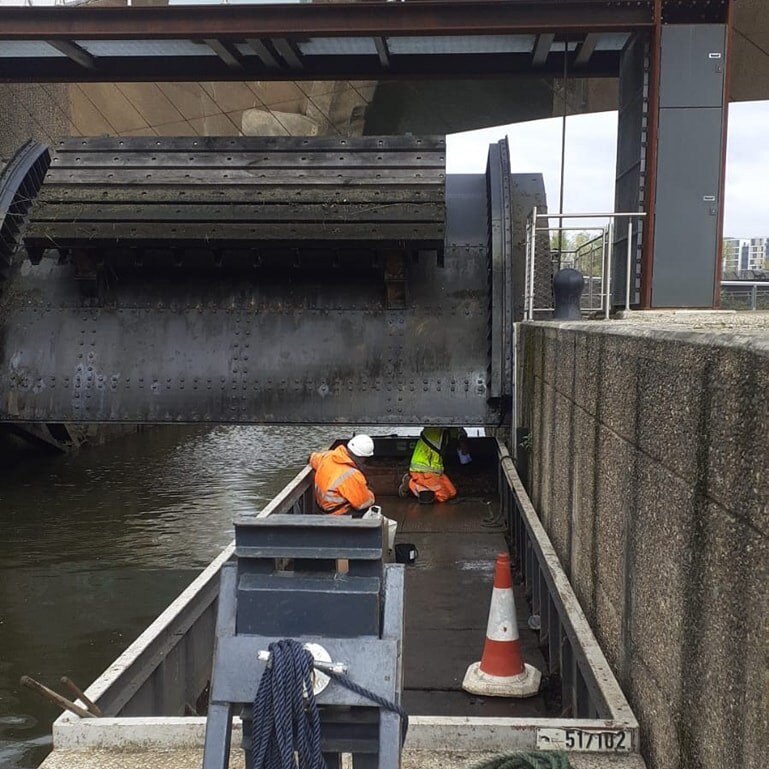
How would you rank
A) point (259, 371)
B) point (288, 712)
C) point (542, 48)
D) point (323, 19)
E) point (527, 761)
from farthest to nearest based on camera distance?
point (542, 48), point (323, 19), point (259, 371), point (527, 761), point (288, 712)

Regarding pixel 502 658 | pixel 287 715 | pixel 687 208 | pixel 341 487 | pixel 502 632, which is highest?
pixel 687 208

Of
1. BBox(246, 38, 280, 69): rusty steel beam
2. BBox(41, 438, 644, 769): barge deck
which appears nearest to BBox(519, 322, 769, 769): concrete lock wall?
BBox(41, 438, 644, 769): barge deck

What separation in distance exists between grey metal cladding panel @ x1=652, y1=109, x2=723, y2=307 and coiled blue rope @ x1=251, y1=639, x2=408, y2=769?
8022mm

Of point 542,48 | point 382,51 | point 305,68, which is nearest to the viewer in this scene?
point 542,48

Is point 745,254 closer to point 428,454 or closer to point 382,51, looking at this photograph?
point 382,51

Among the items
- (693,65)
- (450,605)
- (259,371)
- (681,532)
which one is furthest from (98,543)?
(681,532)

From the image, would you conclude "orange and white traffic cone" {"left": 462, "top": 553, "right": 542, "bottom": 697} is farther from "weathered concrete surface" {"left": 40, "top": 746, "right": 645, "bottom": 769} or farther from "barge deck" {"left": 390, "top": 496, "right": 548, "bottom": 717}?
"weathered concrete surface" {"left": 40, "top": 746, "right": 645, "bottom": 769}

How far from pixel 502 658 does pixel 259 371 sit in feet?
18.7

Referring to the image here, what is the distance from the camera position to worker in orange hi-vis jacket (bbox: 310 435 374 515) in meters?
6.01

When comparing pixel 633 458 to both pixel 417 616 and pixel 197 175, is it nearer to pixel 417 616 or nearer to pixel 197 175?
pixel 417 616

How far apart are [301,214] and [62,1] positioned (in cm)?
1075

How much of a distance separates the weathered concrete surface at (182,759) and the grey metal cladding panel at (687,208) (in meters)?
7.03

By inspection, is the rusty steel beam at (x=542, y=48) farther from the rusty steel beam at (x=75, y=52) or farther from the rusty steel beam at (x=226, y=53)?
the rusty steel beam at (x=75, y=52)

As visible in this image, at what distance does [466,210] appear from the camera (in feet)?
35.5
